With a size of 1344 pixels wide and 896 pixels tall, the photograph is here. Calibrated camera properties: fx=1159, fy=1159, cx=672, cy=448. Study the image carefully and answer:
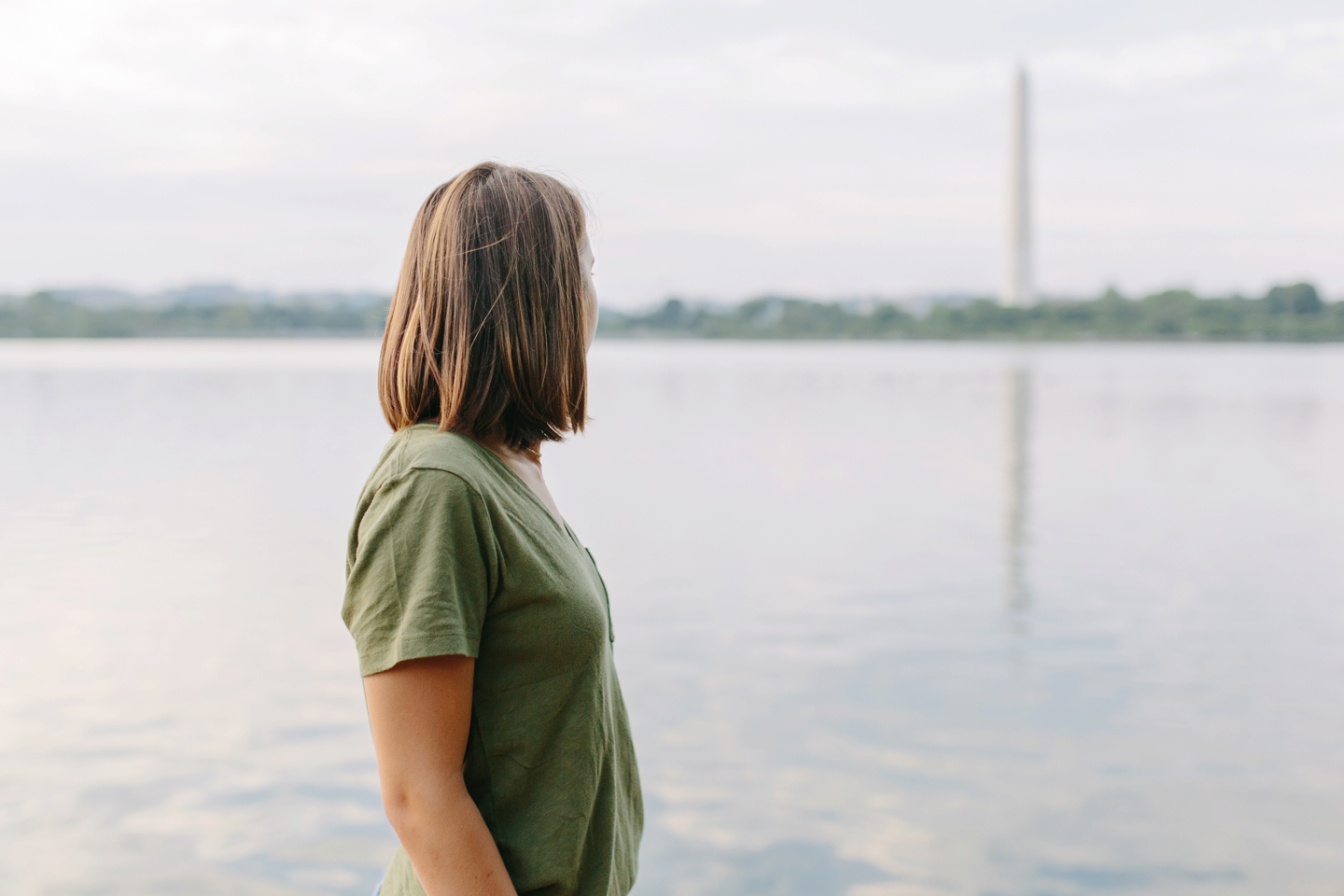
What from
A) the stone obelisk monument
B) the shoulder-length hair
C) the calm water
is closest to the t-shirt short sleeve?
the shoulder-length hair

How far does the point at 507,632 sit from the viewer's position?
1327 mm

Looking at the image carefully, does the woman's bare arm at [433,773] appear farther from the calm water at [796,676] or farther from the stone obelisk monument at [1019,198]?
the stone obelisk monument at [1019,198]

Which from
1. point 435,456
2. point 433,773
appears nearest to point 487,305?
point 435,456

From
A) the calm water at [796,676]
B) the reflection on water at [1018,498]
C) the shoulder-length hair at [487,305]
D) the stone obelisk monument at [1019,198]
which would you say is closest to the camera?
the shoulder-length hair at [487,305]

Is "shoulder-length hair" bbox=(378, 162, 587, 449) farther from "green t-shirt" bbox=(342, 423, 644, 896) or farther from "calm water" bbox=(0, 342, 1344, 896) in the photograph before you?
"calm water" bbox=(0, 342, 1344, 896)

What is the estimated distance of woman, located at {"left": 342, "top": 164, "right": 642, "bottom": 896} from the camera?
1260 millimetres

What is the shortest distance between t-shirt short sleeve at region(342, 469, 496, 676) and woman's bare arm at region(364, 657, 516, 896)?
3cm

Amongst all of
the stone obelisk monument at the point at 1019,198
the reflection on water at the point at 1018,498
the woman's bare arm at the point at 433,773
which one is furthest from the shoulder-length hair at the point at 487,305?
the stone obelisk monument at the point at 1019,198

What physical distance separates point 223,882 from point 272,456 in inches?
557

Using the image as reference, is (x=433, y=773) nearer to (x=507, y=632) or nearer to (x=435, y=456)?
(x=507, y=632)

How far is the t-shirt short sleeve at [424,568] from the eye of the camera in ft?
4.07

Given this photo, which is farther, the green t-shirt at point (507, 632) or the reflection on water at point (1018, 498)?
the reflection on water at point (1018, 498)

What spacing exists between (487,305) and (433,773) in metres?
0.55

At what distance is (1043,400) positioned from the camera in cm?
3278
